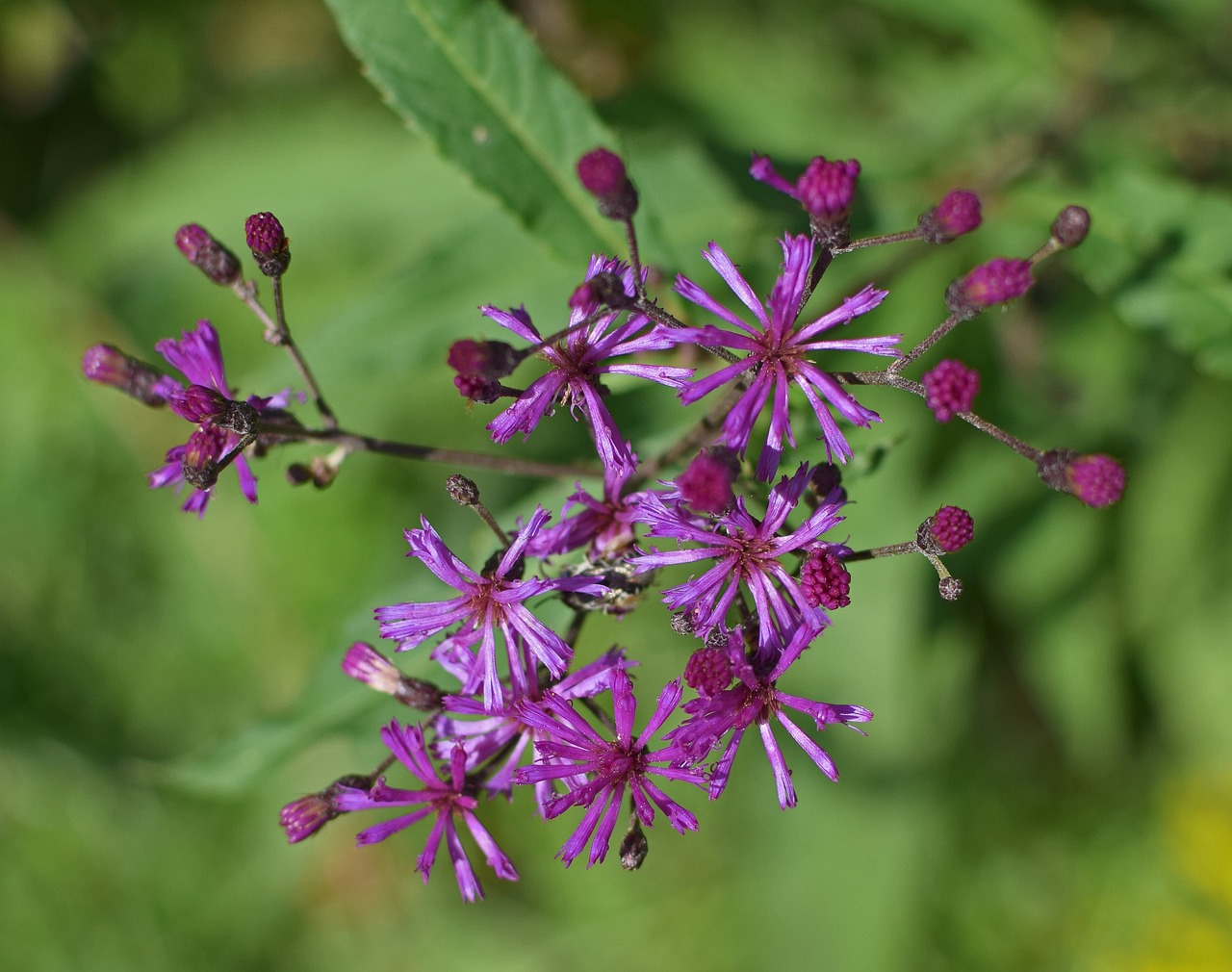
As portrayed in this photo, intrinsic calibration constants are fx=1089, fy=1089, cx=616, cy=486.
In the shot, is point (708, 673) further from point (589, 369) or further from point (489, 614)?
point (589, 369)

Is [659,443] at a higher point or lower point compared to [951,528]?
higher

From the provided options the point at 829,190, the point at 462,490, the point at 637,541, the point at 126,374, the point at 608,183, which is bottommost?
the point at 637,541

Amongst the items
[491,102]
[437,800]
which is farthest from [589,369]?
[491,102]

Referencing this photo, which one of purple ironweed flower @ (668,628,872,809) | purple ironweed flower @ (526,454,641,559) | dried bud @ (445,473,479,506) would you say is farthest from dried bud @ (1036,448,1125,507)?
dried bud @ (445,473,479,506)

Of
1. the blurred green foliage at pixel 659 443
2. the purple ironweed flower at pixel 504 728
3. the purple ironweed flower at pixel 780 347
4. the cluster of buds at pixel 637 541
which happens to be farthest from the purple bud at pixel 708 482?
the blurred green foliage at pixel 659 443

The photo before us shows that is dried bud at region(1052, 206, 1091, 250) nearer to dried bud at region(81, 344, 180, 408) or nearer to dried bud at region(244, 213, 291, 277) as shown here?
dried bud at region(244, 213, 291, 277)
